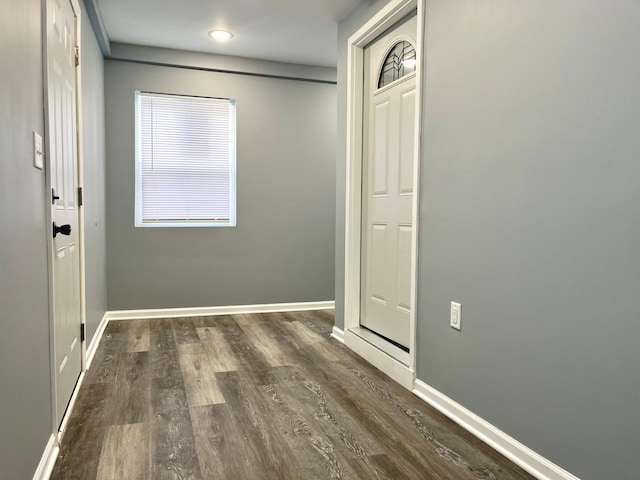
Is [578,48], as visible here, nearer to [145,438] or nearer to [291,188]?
[145,438]

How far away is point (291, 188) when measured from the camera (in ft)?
15.1

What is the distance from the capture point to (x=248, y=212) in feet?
14.8

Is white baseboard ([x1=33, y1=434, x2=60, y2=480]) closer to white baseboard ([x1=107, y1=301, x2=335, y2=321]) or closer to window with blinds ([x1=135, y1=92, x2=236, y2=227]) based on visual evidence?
white baseboard ([x1=107, y1=301, x2=335, y2=321])

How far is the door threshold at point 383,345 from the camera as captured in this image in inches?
107

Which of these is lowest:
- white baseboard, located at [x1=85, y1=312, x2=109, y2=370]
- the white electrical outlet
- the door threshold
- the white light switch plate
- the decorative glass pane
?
white baseboard, located at [x1=85, y1=312, x2=109, y2=370]

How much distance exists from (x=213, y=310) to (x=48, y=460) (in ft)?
8.94

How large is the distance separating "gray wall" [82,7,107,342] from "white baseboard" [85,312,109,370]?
0.05 metres

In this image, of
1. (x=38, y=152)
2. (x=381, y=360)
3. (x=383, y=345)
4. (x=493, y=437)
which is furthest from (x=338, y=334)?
(x=38, y=152)

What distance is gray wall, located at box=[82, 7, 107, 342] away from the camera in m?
3.02

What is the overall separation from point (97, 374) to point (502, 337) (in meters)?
2.24

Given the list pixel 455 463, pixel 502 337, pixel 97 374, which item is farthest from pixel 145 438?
pixel 502 337

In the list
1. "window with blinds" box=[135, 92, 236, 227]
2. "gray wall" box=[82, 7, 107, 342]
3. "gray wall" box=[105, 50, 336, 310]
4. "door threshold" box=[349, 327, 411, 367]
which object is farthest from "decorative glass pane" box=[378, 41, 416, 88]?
"gray wall" box=[82, 7, 107, 342]

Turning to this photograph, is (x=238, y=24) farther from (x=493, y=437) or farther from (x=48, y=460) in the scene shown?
(x=493, y=437)

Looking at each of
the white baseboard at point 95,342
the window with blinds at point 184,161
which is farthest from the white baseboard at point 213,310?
the window with blinds at point 184,161
